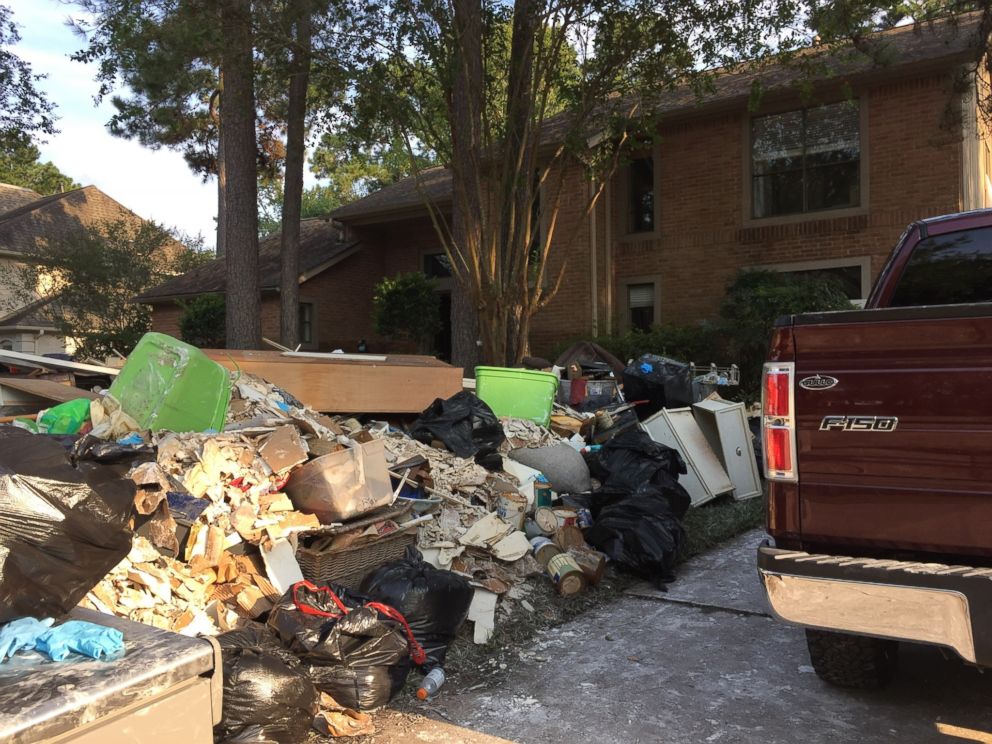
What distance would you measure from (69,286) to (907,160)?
739 inches

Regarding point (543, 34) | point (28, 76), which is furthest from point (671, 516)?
point (28, 76)

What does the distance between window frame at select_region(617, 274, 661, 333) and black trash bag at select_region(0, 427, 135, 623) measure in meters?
12.5

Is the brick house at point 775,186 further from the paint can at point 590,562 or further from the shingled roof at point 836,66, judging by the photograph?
the paint can at point 590,562

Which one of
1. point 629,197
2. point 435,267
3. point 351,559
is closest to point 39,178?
point 435,267

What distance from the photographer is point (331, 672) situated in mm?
3309

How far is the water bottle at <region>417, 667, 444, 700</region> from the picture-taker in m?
3.57

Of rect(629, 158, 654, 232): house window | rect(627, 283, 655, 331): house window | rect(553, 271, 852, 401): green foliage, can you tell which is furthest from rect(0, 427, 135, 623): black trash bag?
rect(629, 158, 654, 232): house window

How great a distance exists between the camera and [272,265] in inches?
754

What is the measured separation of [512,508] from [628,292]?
10.2 m

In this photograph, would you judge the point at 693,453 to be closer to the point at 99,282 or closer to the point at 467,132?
the point at 467,132

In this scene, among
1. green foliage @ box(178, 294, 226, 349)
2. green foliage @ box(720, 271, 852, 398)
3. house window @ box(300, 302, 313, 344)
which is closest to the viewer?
green foliage @ box(720, 271, 852, 398)

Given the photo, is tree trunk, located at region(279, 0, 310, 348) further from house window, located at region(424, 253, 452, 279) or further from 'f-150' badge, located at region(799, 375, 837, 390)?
'f-150' badge, located at region(799, 375, 837, 390)

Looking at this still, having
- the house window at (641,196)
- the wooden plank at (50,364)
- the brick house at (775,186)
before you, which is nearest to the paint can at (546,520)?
the wooden plank at (50,364)

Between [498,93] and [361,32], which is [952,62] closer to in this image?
[498,93]
